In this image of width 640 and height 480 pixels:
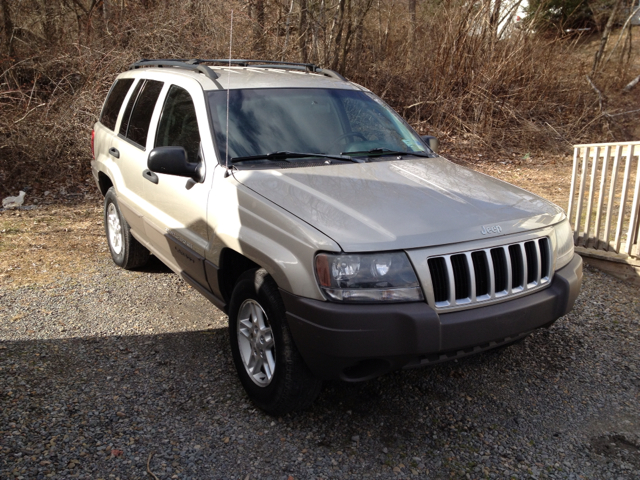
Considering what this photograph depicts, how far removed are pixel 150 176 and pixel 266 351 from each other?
188 centimetres

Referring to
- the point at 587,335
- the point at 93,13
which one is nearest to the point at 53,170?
the point at 93,13

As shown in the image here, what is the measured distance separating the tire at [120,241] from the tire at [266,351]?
2302 millimetres

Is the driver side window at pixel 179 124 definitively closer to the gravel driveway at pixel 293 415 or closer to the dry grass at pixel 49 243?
Answer: the gravel driveway at pixel 293 415

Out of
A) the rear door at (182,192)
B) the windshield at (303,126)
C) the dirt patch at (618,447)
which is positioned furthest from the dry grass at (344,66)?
the dirt patch at (618,447)

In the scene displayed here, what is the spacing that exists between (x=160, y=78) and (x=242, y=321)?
2382mm

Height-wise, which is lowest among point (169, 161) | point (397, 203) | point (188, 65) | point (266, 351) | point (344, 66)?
point (266, 351)

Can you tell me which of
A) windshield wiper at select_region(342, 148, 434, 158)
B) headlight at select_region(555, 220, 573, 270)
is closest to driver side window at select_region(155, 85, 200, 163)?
windshield wiper at select_region(342, 148, 434, 158)

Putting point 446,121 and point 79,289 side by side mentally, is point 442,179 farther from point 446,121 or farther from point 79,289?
point 446,121

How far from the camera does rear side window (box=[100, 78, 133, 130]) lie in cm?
538

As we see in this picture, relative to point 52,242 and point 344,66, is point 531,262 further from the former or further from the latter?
point 344,66

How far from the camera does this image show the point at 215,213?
11.3 feet

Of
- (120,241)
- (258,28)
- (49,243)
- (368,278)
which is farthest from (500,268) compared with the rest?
(258,28)

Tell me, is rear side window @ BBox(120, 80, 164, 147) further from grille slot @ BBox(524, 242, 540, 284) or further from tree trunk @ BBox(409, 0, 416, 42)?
tree trunk @ BBox(409, 0, 416, 42)

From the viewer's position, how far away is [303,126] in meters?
3.98
